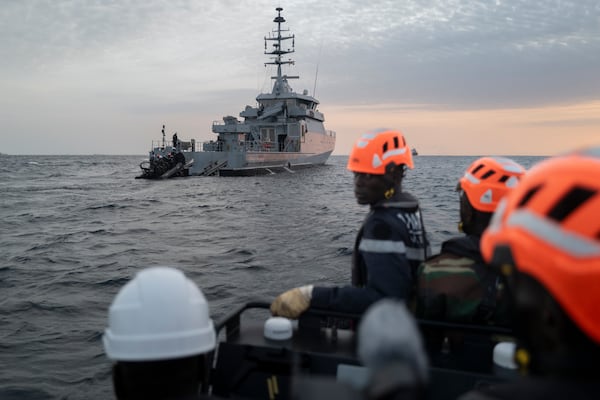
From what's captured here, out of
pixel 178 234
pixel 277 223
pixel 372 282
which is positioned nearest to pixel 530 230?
pixel 372 282

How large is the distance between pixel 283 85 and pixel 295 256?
48091 mm

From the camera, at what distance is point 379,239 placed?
281 centimetres

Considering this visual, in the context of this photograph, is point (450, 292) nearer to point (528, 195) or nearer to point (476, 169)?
point (476, 169)

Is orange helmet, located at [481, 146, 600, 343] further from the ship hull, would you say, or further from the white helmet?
the ship hull

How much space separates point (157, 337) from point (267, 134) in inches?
2063

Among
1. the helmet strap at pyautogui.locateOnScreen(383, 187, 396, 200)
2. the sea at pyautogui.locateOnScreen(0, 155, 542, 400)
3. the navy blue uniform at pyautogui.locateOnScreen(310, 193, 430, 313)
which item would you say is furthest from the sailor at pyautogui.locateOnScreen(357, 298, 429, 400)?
the sea at pyautogui.locateOnScreen(0, 155, 542, 400)

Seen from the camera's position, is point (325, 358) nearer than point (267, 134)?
Yes

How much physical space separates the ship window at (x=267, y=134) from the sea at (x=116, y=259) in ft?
98.0

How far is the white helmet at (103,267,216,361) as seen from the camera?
5.76 feet

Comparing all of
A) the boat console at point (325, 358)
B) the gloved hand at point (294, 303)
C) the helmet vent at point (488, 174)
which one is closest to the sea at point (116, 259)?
the boat console at point (325, 358)

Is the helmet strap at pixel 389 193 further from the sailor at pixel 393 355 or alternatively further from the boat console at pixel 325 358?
the sailor at pixel 393 355

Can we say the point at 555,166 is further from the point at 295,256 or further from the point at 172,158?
the point at 172,158

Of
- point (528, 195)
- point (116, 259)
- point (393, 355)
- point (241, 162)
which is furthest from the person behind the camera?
point (241, 162)

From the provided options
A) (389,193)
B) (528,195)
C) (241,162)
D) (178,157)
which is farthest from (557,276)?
(178,157)
